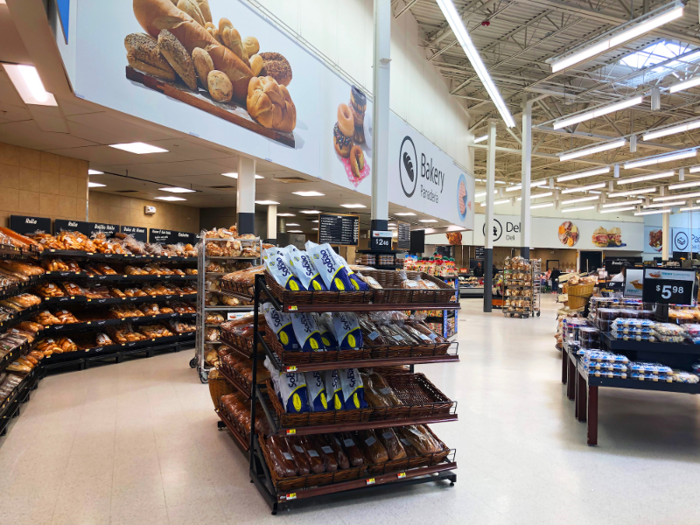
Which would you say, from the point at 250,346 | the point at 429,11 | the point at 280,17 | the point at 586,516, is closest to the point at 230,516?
the point at 250,346

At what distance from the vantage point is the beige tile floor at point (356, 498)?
2682 mm

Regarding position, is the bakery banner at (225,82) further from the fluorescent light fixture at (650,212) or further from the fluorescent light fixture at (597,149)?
the fluorescent light fixture at (650,212)

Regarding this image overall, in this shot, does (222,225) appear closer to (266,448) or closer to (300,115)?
(300,115)

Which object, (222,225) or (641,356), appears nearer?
(641,356)

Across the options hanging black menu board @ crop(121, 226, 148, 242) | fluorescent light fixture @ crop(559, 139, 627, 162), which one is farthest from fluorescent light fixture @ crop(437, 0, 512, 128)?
hanging black menu board @ crop(121, 226, 148, 242)

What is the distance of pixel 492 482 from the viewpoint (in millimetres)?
3094

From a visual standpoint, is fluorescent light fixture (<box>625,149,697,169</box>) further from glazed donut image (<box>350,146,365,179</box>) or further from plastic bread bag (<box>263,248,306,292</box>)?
plastic bread bag (<box>263,248,306,292</box>)

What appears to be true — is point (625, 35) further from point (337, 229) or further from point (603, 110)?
point (337, 229)

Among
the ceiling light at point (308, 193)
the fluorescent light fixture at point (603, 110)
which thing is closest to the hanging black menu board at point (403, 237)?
the ceiling light at point (308, 193)

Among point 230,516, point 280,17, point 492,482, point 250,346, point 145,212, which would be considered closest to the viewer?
point 230,516

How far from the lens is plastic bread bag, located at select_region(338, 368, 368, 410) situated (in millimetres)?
2906

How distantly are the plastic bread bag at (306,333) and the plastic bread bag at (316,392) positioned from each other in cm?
21

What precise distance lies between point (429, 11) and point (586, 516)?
12.6 metres

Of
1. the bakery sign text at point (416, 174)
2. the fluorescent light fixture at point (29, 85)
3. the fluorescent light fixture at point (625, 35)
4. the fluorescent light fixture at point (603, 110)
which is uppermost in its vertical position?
the fluorescent light fixture at point (625, 35)
